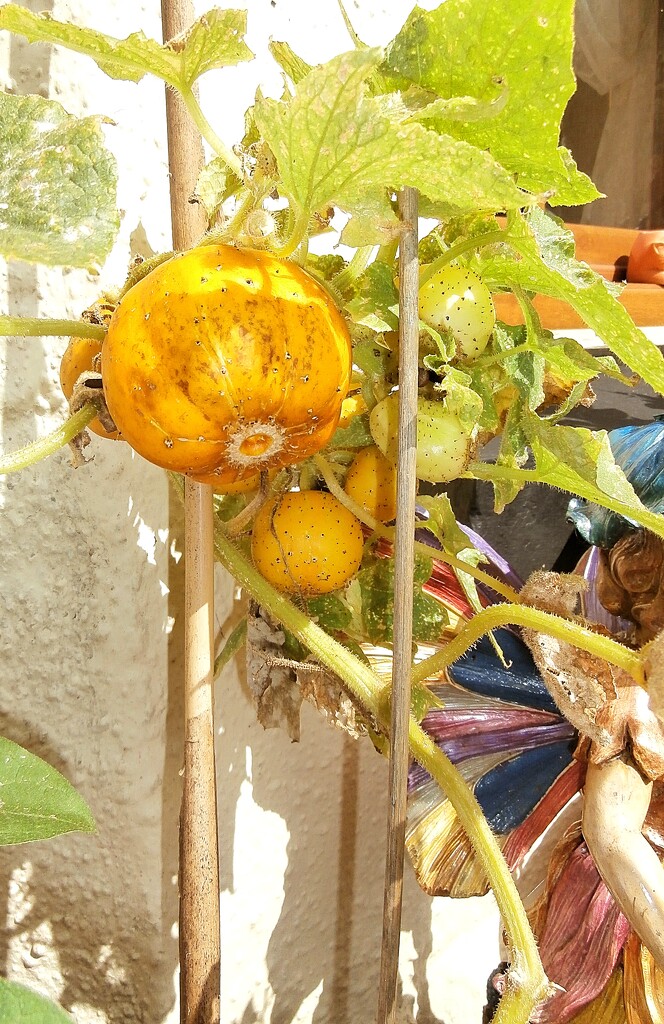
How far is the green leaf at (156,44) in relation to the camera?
0.73ft

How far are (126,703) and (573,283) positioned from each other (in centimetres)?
31

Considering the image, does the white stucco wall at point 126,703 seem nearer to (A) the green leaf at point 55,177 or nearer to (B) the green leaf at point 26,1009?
(A) the green leaf at point 55,177

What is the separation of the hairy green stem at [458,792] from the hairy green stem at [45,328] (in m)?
0.11

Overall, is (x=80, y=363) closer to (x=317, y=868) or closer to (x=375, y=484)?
(x=375, y=484)

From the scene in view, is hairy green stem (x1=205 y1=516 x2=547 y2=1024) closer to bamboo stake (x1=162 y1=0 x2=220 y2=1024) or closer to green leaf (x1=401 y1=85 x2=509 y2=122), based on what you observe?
bamboo stake (x1=162 y1=0 x2=220 y2=1024)

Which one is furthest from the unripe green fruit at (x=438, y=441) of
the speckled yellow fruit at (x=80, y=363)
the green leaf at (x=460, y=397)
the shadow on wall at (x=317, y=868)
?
the shadow on wall at (x=317, y=868)

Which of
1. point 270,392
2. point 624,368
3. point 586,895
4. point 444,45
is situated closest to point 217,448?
point 270,392

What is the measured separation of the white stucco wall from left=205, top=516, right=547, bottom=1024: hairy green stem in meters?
0.10

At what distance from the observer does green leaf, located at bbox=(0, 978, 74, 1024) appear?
0.19 m

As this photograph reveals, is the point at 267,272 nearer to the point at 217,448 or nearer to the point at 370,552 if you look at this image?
the point at 217,448

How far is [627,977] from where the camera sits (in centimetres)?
42

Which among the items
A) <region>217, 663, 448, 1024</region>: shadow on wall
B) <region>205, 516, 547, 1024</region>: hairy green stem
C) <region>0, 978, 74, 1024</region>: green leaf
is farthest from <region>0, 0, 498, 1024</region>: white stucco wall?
<region>0, 978, 74, 1024</region>: green leaf

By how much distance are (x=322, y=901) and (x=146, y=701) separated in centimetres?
25

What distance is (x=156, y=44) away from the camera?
0.23 metres
